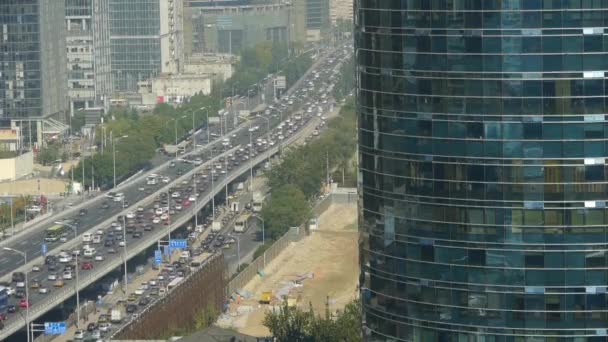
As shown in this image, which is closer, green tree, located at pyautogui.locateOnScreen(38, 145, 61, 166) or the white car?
the white car

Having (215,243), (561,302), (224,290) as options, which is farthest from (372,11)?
(215,243)

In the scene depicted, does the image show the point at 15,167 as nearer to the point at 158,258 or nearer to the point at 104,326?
the point at 158,258

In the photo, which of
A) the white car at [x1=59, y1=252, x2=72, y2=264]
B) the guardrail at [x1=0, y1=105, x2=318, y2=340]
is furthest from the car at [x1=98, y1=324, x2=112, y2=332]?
the white car at [x1=59, y1=252, x2=72, y2=264]

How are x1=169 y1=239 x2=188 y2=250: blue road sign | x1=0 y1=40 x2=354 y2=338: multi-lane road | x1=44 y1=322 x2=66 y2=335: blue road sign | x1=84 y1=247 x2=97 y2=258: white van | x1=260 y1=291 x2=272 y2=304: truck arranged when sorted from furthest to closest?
1. x1=169 y1=239 x2=188 y2=250: blue road sign
2. x1=84 y1=247 x2=97 y2=258: white van
3. x1=0 y1=40 x2=354 y2=338: multi-lane road
4. x1=260 y1=291 x2=272 y2=304: truck
5. x1=44 y1=322 x2=66 y2=335: blue road sign

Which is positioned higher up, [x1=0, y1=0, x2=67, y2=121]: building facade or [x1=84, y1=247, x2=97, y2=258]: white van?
[x1=0, y1=0, x2=67, y2=121]: building facade

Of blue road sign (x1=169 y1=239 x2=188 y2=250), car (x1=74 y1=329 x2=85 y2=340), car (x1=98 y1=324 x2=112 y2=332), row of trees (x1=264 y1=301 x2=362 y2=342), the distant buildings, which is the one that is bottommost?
car (x1=74 y1=329 x2=85 y2=340)

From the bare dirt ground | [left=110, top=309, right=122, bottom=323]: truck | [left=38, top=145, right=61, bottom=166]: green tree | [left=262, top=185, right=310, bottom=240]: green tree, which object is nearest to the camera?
[left=110, top=309, right=122, bottom=323]: truck

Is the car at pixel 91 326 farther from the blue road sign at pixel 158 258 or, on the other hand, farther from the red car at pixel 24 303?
the blue road sign at pixel 158 258

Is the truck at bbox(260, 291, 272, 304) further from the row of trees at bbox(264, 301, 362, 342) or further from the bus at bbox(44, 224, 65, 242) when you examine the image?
the bus at bbox(44, 224, 65, 242)
